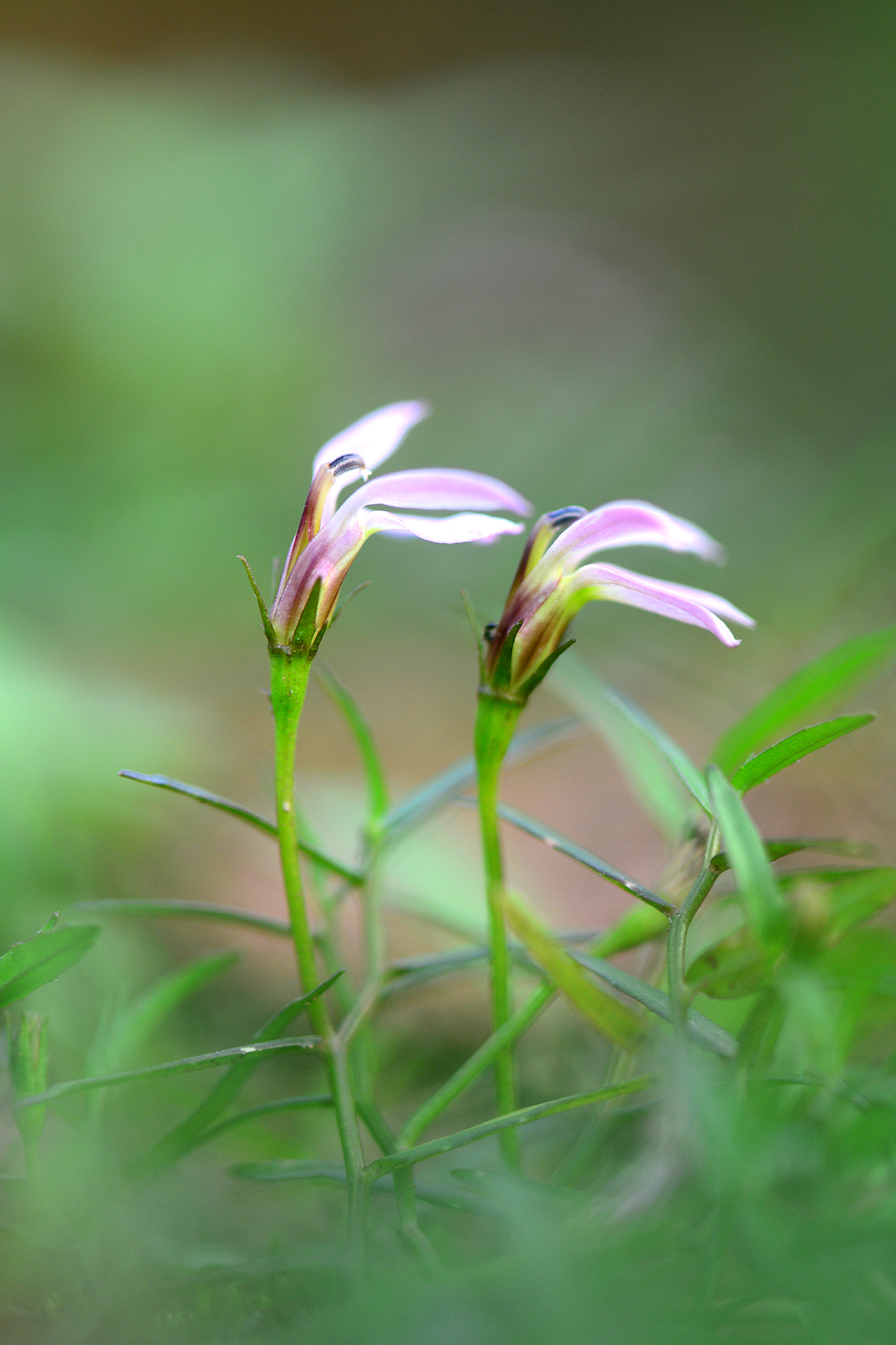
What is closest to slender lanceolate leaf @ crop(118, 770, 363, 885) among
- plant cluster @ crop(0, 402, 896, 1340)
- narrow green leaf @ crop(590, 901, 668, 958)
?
plant cluster @ crop(0, 402, 896, 1340)

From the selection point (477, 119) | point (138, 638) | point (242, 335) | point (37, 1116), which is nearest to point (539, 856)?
point (138, 638)

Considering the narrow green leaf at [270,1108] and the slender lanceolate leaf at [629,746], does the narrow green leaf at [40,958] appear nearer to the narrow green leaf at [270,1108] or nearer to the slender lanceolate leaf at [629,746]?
the narrow green leaf at [270,1108]

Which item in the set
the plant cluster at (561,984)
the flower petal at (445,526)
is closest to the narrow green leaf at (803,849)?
the plant cluster at (561,984)

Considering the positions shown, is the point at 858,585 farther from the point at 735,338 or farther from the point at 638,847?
the point at 735,338

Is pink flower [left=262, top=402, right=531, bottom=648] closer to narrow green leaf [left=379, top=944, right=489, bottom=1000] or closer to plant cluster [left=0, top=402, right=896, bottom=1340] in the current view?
plant cluster [left=0, top=402, right=896, bottom=1340]

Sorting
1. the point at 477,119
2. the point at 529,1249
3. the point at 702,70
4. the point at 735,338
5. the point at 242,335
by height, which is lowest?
the point at 529,1249

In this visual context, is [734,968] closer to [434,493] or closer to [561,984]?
[561,984]

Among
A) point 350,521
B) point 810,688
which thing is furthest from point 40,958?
point 810,688
